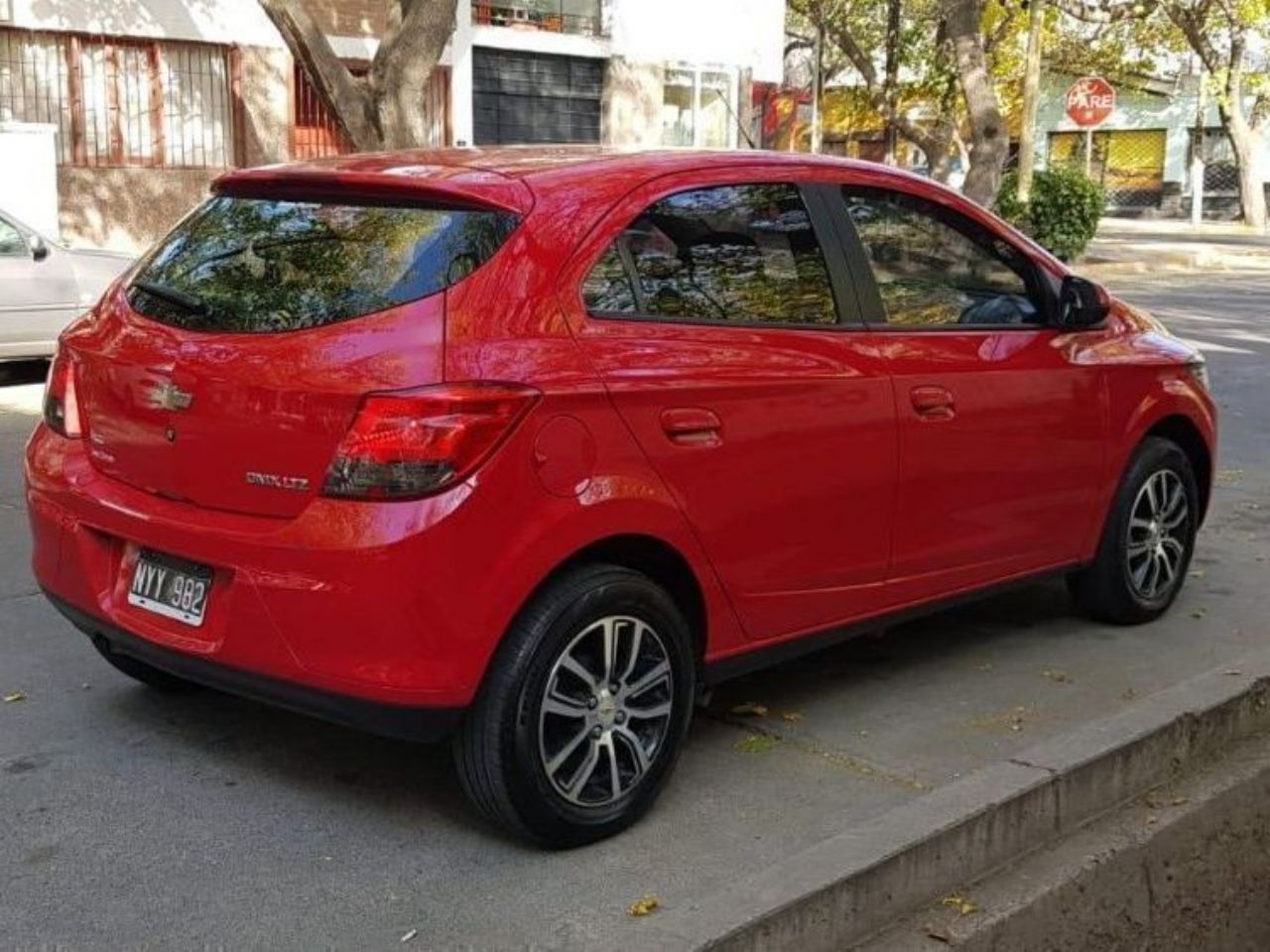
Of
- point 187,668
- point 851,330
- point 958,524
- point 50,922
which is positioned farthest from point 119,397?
point 958,524

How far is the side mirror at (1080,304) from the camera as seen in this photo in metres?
5.01

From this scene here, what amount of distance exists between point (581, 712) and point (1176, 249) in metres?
27.0

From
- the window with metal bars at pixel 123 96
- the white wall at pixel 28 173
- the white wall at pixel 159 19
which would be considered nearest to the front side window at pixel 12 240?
the white wall at pixel 28 173

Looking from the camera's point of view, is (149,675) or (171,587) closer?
(171,587)

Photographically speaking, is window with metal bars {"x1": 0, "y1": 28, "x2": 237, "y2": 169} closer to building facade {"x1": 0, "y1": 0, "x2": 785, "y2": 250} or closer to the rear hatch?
building facade {"x1": 0, "y1": 0, "x2": 785, "y2": 250}

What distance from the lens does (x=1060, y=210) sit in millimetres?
22391

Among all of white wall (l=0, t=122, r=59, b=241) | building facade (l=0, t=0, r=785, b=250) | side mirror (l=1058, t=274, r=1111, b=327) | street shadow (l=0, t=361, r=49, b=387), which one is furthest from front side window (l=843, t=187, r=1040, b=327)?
white wall (l=0, t=122, r=59, b=241)

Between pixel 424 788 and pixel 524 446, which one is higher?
pixel 524 446

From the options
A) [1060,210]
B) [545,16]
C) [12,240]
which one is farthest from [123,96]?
[1060,210]

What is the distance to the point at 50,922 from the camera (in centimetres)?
315

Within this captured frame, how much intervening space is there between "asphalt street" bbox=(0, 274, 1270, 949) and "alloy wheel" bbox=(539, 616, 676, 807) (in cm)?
17

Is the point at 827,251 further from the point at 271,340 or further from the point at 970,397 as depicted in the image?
the point at 271,340

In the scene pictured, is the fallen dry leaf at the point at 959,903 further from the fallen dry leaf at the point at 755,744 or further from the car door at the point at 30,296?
the car door at the point at 30,296

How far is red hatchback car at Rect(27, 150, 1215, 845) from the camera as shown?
10.9 ft
